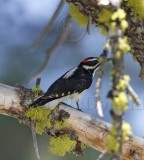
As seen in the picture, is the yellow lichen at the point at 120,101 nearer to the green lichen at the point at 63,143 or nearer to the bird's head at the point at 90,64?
the green lichen at the point at 63,143

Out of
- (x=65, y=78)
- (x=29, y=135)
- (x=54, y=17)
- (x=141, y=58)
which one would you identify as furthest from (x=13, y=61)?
(x=54, y=17)

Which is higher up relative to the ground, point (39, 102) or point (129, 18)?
point (129, 18)

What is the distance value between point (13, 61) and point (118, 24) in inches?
245

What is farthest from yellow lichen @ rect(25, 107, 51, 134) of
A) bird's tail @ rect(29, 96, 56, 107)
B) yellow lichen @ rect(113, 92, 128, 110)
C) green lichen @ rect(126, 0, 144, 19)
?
yellow lichen @ rect(113, 92, 128, 110)

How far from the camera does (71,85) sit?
2988mm

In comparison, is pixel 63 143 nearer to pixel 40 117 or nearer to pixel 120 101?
pixel 40 117

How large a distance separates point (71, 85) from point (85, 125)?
1.17ft

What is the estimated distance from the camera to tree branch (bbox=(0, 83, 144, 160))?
2.62 meters

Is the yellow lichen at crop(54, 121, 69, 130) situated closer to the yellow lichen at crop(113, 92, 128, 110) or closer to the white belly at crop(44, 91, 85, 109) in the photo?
the white belly at crop(44, 91, 85, 109)

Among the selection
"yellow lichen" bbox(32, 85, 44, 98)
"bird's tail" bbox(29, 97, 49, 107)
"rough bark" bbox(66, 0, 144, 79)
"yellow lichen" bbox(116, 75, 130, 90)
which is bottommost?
"yellow lichen" bbox(116, 75, 130, 90)

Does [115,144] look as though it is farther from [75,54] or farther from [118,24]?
[75,54]

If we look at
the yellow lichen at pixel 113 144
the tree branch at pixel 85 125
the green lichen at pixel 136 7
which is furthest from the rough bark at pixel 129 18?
the yellow lichen at pixel 113 144

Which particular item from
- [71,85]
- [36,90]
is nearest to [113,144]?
[36,90]

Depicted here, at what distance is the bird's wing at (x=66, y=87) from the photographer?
9.49 ft
